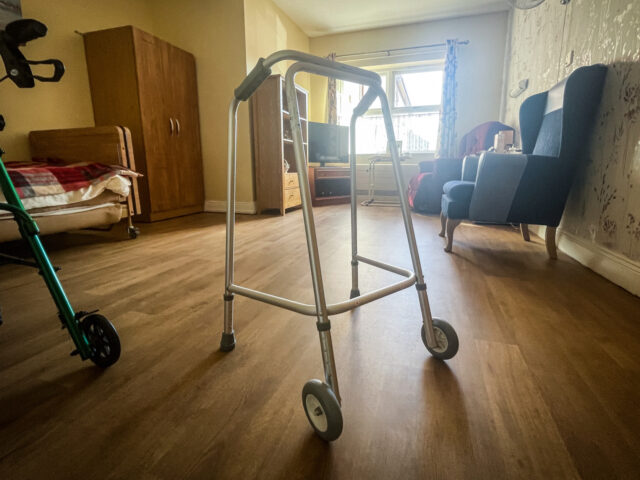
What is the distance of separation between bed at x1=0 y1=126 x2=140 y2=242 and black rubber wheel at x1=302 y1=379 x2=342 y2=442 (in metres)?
1.98

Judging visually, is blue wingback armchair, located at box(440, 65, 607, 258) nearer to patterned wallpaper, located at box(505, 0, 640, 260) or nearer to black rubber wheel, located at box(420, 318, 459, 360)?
patterned wallpaper, located at box(505, 0, 640, 260)

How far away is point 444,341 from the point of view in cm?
86

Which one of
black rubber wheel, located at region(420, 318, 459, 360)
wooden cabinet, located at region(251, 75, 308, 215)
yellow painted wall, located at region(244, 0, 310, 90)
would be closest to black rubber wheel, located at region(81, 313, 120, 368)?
black rubber wheel, located at region(420, 318, 459, 360)

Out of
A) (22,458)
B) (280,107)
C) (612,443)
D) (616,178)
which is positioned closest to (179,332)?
(22,458)

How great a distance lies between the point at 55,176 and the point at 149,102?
4.68ft

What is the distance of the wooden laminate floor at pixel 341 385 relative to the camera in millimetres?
570

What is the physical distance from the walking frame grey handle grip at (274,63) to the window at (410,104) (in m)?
4.59

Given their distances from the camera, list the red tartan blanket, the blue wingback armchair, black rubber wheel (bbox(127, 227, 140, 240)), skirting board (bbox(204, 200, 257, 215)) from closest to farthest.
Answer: the blue wingback armchair, the red tartan blanket, black rubber wheel (bbox(127, 227, 140, 240)), skirting board (bbox(204, 200, 257, 215))

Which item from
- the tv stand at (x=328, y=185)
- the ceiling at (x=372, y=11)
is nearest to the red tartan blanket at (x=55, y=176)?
the tv stand at (x=328, y=185)

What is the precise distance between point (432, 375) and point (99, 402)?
776 millimetres

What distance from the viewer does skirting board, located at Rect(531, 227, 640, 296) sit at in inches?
53.0

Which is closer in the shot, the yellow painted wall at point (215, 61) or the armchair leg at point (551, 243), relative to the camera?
the armchair leg at point (551, 243)

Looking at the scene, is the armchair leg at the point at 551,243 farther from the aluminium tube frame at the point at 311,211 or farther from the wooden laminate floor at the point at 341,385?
the aluminium tube frame at the point at 311,211

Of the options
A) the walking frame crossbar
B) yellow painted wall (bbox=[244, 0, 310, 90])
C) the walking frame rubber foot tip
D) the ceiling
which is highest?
the ceiling
